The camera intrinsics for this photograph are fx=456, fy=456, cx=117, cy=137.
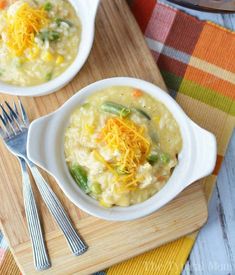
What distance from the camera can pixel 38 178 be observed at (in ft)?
6.86

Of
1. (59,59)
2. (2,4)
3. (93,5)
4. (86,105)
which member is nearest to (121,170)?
(86,105)

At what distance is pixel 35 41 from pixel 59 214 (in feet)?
2.58

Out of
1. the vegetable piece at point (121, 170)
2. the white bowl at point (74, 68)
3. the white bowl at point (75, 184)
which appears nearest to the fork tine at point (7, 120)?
the white bowl at point (74, 68)

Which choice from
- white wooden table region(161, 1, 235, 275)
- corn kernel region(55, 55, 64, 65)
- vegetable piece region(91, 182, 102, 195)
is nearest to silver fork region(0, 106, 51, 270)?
vegetable piece region(91, 182, 102, 195)

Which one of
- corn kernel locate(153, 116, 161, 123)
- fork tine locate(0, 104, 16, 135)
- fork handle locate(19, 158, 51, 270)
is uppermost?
corn kernel locate(153, 116, 161, 123)

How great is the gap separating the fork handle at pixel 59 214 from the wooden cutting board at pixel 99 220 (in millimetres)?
33

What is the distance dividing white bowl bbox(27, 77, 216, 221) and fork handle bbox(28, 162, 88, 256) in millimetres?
168

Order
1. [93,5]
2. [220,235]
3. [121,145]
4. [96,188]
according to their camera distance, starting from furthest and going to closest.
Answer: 1. [220,235]
2. [93,5]
3. [96,188]
4. [121,145]

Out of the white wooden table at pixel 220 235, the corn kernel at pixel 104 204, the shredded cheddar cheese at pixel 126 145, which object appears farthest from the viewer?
the white wooden table at pixel 220 235

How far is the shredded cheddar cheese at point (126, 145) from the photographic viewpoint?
1810 mm

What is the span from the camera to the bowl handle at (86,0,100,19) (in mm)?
1985

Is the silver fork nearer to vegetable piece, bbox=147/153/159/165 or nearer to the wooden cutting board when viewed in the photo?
the wooden cutting board

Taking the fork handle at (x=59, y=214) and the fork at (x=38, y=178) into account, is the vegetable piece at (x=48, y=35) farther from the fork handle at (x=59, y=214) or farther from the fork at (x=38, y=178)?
the fork handle at (x=59, y=214)

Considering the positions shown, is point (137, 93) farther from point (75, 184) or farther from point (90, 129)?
point (75, 184)
